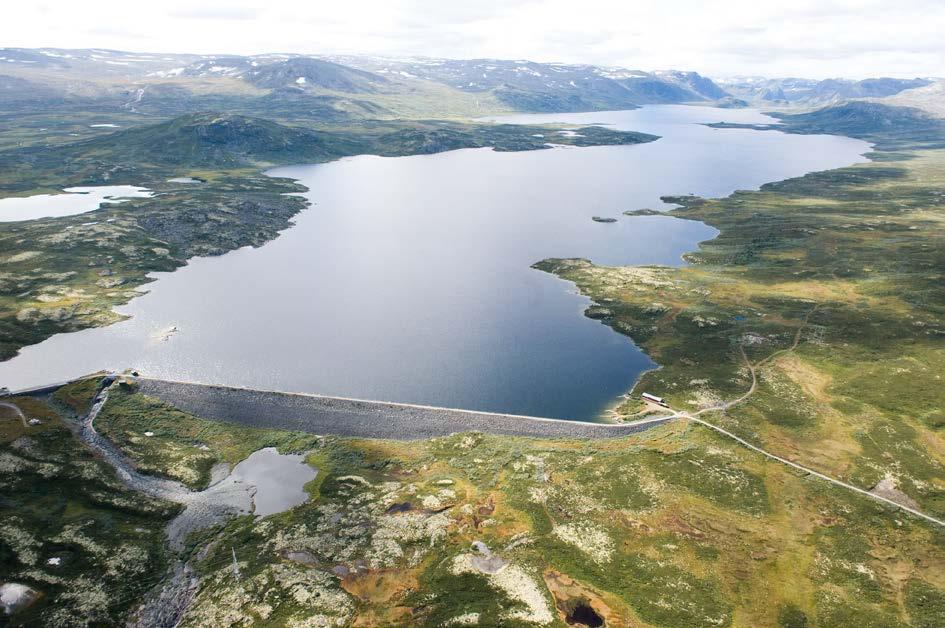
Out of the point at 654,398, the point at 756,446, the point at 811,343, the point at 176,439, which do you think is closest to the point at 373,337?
the point at 176,439

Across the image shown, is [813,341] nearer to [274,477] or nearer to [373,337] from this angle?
[373,337]

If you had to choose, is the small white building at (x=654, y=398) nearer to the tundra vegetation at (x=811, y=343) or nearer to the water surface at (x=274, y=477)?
the tundra vegetation at (x=811, y=343)

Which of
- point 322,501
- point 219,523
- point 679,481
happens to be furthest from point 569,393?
point 219,523

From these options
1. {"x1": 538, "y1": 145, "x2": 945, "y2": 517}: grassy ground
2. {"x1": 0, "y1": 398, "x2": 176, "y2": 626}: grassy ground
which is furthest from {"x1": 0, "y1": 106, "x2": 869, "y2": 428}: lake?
{"x1": 0, "y1": 398, "x2": 176, "y2": 626}: grassy ground

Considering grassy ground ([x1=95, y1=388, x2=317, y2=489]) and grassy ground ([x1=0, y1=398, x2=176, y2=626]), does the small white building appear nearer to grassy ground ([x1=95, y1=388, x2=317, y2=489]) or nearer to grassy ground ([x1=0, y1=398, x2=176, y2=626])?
grassy ground ([x1=95, y1=388, x2=317, y2=489])

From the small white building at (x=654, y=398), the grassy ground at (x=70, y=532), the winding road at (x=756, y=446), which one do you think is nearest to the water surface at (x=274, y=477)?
the grassy ground at (x=70, y=532)

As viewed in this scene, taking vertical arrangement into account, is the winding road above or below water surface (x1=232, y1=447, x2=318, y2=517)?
above
